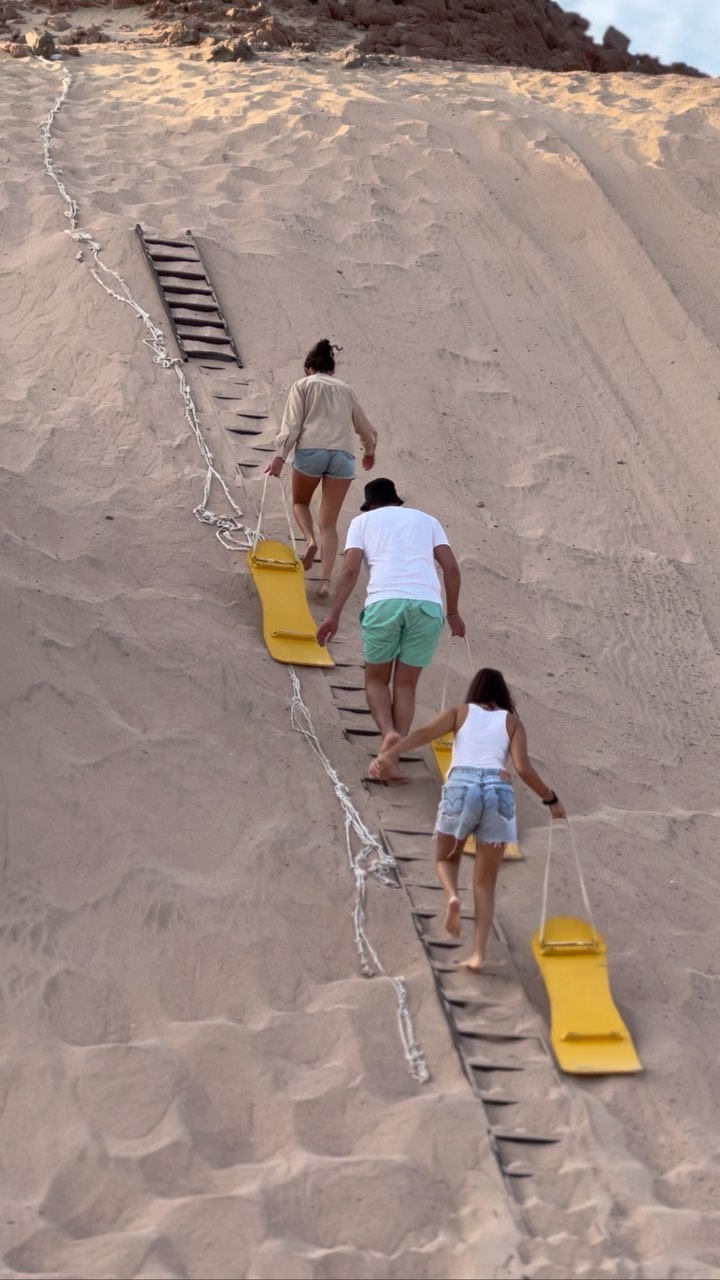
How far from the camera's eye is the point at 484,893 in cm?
537

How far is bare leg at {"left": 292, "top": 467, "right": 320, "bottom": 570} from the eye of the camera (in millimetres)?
7676

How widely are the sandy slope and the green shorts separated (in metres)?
0.56

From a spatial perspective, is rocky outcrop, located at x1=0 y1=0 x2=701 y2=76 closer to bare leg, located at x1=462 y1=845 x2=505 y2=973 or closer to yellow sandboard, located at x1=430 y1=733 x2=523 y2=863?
yellow sandboard, located at x1=430 y1=733 x2=523 y2=863

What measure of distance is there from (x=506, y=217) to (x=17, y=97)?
4.35 meters

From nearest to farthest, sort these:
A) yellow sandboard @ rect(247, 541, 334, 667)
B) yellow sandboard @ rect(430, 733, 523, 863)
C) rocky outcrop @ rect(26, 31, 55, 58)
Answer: yellow sandboard @ rect(430, 733, 523, 863) < yellow sandboard @ rect(247, 541, 334, 667) < rocky outcrop @ rect(26, 31, 55, 58)

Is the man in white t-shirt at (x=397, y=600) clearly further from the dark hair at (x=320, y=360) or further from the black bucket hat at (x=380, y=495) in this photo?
the dark hair at (x=320, y=360)

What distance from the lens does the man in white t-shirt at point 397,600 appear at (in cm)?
627

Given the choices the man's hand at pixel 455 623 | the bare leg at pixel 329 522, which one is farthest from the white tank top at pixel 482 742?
the bare leg at pixel 329 522

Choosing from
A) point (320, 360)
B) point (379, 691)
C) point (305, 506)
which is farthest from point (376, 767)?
point (320, 360)

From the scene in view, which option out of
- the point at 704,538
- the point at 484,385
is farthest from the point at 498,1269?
the point at 484,385

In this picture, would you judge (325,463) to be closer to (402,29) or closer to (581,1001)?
(581,1001)

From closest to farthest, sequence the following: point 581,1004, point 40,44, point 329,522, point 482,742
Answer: point 581,1004
point 482,742
point 329,522
point 40,44

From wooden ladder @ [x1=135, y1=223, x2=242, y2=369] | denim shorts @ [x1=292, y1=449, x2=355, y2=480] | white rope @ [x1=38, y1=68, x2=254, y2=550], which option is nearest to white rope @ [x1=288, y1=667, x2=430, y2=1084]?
denim shorts @ [x1=292, y1=449, x2=355, y2=480]

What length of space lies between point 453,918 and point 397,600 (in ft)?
4.81
